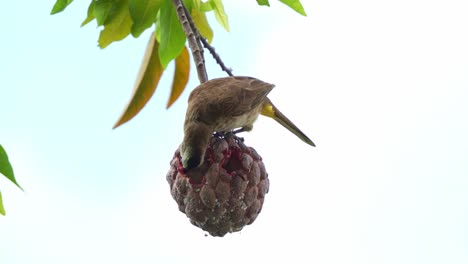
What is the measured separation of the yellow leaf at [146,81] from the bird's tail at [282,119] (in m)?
0.58

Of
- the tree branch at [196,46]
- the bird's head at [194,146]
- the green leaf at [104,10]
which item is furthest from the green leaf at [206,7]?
the bird's head at [194,146]

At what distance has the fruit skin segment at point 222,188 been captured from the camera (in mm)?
2807

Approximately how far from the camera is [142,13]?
343cm

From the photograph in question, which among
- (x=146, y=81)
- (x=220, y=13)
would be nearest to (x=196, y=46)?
(x=220, y=13)

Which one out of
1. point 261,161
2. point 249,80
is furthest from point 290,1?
point 261,161

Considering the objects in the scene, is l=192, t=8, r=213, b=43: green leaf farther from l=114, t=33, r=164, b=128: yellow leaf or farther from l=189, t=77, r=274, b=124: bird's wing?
l=189, t=77, r=274, b=124: bird's wing

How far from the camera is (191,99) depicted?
11.6 feet

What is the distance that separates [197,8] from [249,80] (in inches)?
17.1

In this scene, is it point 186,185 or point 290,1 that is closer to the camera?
point 186,185

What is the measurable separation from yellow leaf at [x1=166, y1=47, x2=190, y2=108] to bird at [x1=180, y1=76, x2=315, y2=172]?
1.21ft

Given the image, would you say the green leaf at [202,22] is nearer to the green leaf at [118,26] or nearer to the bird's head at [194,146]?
the green leaf at [118,26]

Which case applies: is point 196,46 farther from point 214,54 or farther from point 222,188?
point 222,188

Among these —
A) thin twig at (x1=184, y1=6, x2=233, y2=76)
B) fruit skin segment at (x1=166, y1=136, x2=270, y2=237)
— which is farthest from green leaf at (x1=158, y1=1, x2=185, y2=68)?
fruit skin segment at (x1=166, y1=136, x2=270, y2=237)

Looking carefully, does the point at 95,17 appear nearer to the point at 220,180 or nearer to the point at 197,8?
the point at 197,8
